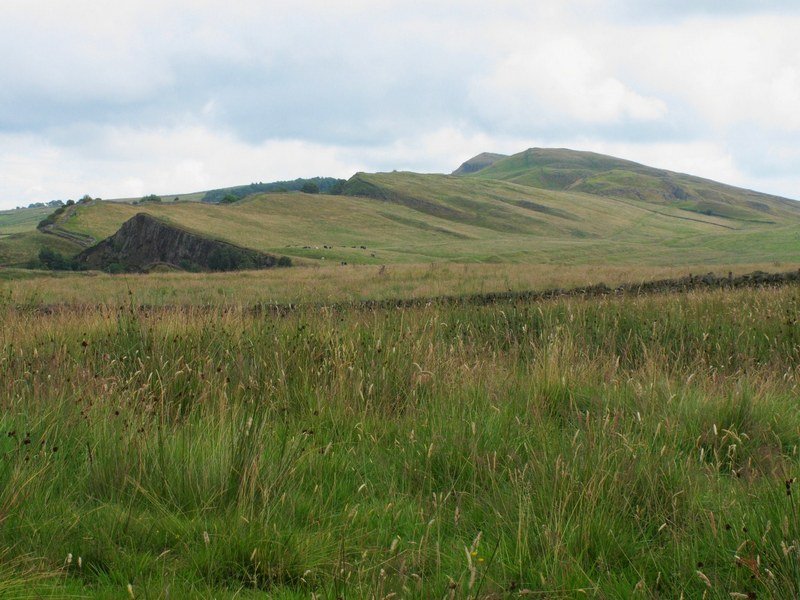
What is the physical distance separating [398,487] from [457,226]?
285 ft

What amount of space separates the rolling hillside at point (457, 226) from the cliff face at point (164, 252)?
2.41 meters

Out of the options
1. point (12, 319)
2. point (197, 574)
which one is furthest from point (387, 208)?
point (197, 574)

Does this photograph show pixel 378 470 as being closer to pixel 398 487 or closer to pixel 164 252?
pixel 398 487

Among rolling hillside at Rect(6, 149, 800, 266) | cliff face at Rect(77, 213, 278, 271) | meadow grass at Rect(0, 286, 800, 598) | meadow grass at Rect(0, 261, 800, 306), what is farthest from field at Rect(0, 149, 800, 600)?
rolling hillside at Rect(6, 149, 800, 266)

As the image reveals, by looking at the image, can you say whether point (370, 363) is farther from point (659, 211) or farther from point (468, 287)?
point (659, 211)

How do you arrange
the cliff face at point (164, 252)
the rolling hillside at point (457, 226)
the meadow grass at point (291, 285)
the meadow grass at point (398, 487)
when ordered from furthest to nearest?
the rolling hillside at point (457, 226) → the cliff face at point (164, 252) → the meadow grass at point (291, 285) → the meadow grass at point (398, 487)

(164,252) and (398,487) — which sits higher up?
(164,252)

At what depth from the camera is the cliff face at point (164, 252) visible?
44.3 m

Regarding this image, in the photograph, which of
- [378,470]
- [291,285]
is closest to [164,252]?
[291,285]

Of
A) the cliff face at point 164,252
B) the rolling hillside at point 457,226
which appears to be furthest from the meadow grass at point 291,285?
the rolling hillside at point 457,226

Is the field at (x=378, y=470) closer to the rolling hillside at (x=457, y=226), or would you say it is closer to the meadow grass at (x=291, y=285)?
the meadow grass at (x=291, y=285)

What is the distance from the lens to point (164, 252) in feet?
160

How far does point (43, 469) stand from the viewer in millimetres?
3621

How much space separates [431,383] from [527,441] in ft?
5.65
